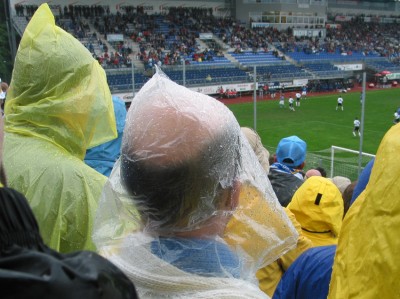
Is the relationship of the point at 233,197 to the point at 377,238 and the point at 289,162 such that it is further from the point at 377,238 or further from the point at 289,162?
the point at 289,162

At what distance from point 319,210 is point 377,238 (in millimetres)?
1761

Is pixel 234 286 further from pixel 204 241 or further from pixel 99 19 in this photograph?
pixel 99 19

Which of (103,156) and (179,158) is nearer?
(179,158)

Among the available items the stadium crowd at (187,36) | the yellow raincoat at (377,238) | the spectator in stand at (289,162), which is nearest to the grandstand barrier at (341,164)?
the spectator in stand at (289,162)

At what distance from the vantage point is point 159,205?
121cm

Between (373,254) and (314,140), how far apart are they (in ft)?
54.5

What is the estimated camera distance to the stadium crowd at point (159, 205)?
0.61 metres

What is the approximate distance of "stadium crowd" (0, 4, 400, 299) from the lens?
23.9 inches

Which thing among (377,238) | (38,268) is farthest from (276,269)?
(38,268)

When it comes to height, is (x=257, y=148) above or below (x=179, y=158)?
below

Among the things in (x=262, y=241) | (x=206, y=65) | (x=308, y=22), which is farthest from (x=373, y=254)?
(x=308, y=22)

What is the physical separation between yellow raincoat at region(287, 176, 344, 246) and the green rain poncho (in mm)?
1070

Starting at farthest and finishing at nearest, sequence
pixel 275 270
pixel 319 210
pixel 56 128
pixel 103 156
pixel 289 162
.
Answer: pixel 289 162 < pixel 103 156 < pixel 319 210 < pixel 275 270 < pixel 56 128

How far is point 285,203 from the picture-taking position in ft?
10.8
